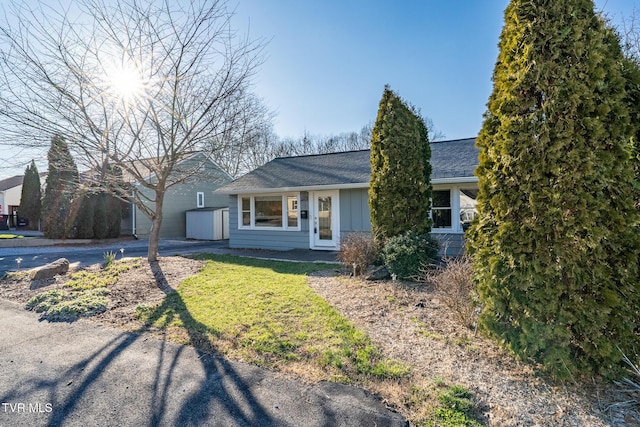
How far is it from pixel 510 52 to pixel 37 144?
9102 mm

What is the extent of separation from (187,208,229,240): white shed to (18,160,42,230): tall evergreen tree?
43.8 ft

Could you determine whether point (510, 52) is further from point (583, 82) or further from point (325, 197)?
point (325, 197)

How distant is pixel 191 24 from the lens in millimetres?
7227

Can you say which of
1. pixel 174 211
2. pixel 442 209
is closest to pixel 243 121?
pixel 442 209

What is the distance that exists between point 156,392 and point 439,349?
9.24ft

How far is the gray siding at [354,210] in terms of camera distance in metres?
10.9

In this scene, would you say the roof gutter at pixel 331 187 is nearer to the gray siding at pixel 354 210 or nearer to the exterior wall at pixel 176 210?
the gray siding at pixel 354 210

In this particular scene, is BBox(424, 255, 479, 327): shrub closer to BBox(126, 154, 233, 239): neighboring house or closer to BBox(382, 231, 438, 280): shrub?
BBox(382, 231, 438, 280): shrub

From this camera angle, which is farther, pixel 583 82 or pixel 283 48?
pixel 283 48

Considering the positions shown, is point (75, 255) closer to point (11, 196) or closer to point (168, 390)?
point (168, 390)

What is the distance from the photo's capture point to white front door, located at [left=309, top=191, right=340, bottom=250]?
11.5 meters

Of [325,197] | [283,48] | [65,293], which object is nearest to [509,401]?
[65,293]

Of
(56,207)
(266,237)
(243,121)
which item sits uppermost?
(243,121)

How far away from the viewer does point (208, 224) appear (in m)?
18.2
